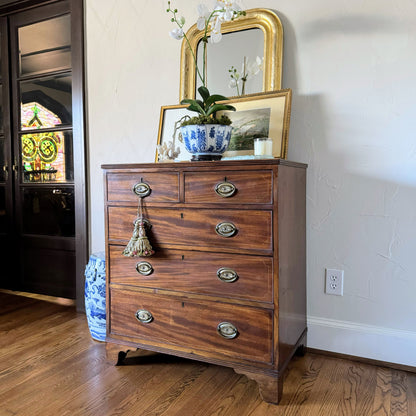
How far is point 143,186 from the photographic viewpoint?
161 cm

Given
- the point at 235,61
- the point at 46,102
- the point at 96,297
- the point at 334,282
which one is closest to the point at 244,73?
the point at 235,61

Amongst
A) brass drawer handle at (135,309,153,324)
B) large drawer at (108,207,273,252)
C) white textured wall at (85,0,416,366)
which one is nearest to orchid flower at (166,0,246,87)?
white textured wall at (85,0,416,366)

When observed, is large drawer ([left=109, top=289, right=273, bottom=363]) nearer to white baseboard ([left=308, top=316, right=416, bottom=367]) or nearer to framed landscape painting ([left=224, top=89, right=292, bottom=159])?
white baseboard ([left=308, top=316, right=416, bottom=367])

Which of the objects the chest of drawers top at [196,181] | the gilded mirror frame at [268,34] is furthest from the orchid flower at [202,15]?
the chest of drawers top at [196,181]

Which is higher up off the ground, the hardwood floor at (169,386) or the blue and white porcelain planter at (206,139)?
the blue and white porcelain planter at (206,139)

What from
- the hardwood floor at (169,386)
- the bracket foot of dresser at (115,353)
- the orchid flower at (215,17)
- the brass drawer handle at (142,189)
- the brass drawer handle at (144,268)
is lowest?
the hardwood floor at (169,386)

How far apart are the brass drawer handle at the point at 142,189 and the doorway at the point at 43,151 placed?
0.93 metres

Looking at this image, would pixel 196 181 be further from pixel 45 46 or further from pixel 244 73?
pixel 45 46

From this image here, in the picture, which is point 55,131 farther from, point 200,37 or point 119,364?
point 119,364

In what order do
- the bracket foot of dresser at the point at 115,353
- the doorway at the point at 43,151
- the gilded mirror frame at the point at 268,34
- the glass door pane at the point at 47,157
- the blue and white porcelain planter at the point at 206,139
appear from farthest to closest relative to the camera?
the glass door pane at the point at 47,157
the doorway at the point at 43,151
the gilded mirror frame at the point at 268,34
the bracket foot of dresser at the point at 115,353
the blue and white porcelain planter at the point at 206,139

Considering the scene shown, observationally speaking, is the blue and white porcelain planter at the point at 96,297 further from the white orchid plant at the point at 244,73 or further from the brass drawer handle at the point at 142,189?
the white orchid plant at the point at 244,73

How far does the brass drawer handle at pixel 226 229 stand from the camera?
1457 mm

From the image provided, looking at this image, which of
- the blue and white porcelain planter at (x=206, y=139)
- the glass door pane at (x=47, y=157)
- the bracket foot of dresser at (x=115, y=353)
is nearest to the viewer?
the blue and white porcelain planter at (x=206, y=139)

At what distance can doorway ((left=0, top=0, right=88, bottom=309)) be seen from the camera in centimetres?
246
